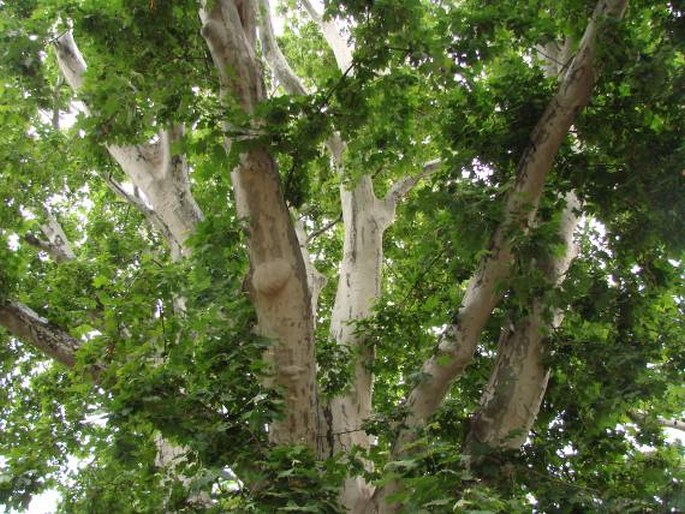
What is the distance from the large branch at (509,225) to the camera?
3.72 m

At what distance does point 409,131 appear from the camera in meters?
4.85

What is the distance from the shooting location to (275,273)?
3.75 metres

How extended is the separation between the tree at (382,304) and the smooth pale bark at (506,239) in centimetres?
1

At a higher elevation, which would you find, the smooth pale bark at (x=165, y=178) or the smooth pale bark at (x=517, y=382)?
the smooth pale bark at (x=165, y=178)

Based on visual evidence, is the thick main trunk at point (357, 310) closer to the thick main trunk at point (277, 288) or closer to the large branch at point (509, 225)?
the thick main trunk at point (277, 288)

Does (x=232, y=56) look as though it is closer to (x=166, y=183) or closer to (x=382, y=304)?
(x=166, y=183)

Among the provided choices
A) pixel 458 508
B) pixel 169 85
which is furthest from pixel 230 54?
pixel 458 508

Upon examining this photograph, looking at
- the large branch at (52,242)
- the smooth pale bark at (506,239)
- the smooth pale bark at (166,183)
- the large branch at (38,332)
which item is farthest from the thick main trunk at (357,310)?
the large branch at (52,242)

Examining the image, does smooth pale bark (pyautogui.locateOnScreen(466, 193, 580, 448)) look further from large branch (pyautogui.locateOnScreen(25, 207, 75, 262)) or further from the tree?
large branch (pyautogui.locateOnScreen(25, 207, 75, 262))

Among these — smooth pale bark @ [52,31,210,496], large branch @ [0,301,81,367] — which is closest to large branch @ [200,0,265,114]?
smooth pale bark @ [52,31,210,496]

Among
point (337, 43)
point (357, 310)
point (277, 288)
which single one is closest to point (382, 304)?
→ point (357, 310)

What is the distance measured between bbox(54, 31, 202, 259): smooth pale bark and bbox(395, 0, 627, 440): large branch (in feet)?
7.67

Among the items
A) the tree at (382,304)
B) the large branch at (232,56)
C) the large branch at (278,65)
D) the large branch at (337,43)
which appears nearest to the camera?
the tree at (382,304)

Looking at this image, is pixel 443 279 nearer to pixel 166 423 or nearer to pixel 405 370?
pixel 405 370
